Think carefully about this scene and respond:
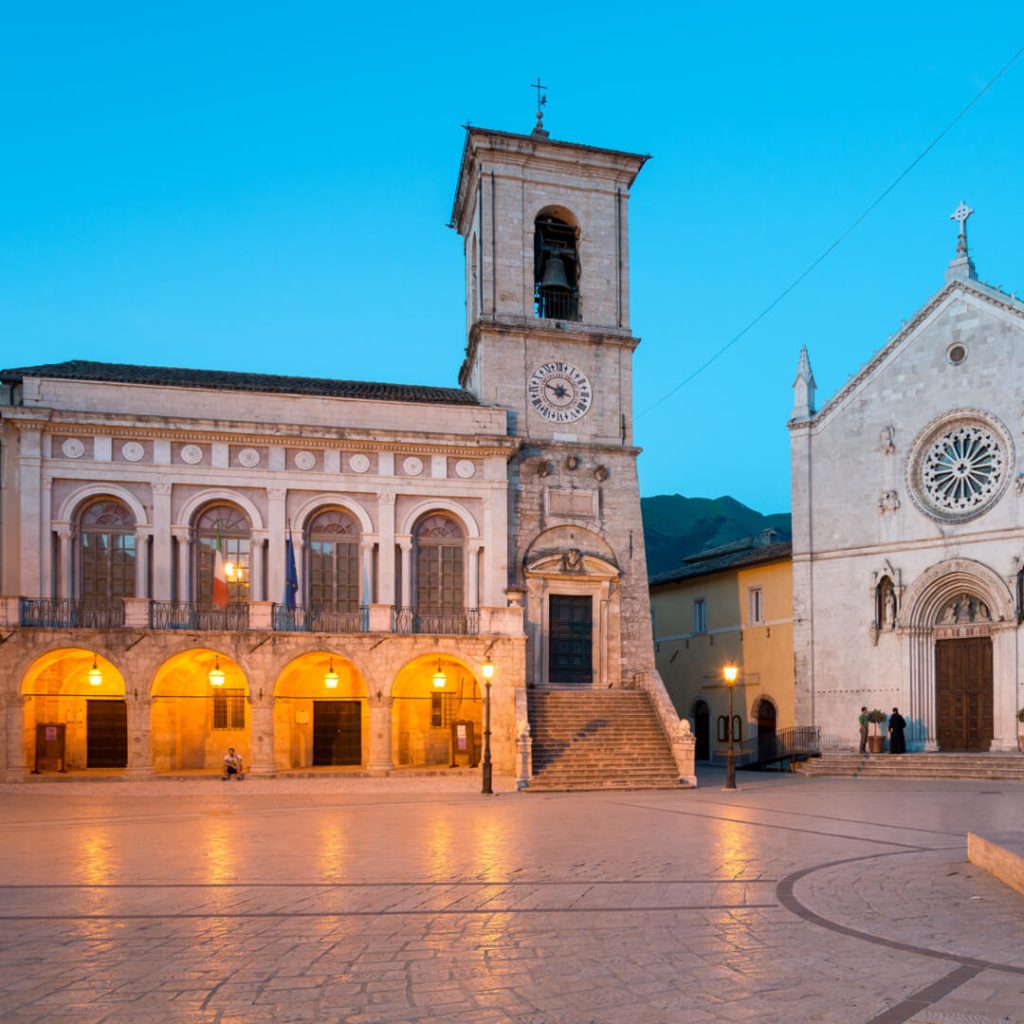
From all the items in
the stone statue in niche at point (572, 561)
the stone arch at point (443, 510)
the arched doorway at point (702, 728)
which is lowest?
the arched doorway at point (702, 728)

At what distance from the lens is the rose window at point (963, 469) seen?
30.3 metres

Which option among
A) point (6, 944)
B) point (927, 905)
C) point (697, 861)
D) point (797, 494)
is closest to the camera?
point (6, 944)

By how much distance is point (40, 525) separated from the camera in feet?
93.2

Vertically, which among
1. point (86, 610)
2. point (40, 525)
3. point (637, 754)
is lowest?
point (637, 754)

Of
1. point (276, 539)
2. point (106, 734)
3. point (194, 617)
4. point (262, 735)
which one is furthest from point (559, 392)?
point (106, 734)

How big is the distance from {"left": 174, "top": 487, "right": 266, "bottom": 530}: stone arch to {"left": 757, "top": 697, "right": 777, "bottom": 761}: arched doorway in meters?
18.4

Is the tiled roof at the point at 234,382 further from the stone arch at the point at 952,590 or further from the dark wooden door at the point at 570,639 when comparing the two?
the stone arch at the point at 952,590

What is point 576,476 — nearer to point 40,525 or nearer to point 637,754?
point 637,754

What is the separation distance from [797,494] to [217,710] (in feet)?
63.2

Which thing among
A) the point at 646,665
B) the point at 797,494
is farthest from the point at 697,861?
the point at 797,494

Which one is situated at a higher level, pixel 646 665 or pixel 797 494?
pixel 797 494

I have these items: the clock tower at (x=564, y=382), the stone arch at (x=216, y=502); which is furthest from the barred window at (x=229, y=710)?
the clock tower at (x=564, y=382)

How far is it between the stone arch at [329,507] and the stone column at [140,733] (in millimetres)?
6453

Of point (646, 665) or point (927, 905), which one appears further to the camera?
point (646, 665)
